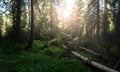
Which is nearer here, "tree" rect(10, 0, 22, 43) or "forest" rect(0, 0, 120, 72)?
"forest" rect(0, 0, 120, 72)

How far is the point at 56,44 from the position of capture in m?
26.8

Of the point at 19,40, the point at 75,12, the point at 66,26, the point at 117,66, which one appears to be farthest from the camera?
the point at 66,26

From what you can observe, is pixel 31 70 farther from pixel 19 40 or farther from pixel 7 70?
pixel 19 40

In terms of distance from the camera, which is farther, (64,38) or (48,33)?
(48,33)

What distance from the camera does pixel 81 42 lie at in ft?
86.5

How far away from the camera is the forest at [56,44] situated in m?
13.3

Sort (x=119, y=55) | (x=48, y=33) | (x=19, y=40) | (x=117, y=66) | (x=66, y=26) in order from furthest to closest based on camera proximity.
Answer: (x=66, y=26)
(x=48, y=33)
(x=19, y=40)
(x=119, y=55)
(x=117, y=66)

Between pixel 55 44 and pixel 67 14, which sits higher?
pixel 67 14

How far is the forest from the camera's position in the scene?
43.5 feet

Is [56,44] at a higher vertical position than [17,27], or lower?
lower

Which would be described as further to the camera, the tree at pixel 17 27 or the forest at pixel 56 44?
the tree at pixel 17 27

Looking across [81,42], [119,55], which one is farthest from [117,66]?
[81,42]

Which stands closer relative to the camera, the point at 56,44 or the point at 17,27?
the point at 17,27

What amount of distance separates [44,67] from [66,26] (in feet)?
146
